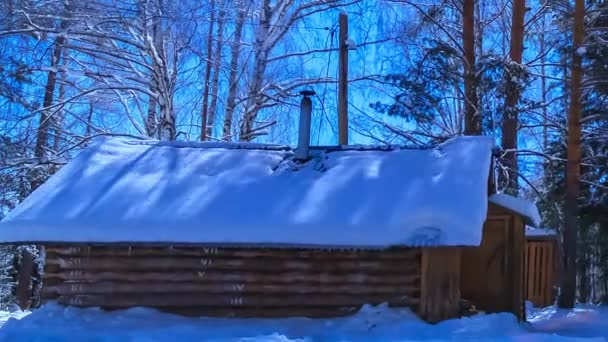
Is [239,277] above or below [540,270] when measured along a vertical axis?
above

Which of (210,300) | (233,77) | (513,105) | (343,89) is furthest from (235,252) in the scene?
(233,77)

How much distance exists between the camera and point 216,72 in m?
20.9

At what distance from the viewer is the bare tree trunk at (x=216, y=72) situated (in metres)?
19.8

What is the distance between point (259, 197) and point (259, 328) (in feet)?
7.63

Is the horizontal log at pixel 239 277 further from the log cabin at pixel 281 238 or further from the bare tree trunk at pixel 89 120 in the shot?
the bare tree trunk at pixel 89 120

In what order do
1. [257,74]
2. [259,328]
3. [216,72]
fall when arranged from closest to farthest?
[259,328] < [257,74] < [216,72]

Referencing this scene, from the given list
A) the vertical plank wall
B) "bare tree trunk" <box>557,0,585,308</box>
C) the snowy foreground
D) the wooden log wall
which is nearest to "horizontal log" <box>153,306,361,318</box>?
the wooden log wall

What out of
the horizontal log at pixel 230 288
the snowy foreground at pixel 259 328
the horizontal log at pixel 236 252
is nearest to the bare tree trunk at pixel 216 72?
the horizontal log at pixel 236 252

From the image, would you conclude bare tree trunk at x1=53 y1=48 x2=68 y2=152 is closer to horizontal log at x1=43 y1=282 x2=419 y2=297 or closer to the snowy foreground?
horizontal log at x1=43 y1=282 x2=419 y2=297

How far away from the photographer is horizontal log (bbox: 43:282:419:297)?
38.7 feet

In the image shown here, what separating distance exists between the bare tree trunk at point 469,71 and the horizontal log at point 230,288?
6.58m

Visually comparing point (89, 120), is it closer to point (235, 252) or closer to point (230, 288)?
point (235, 252)

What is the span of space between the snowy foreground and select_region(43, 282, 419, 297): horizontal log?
332 millimetres

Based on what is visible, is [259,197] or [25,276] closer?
[259,197]
